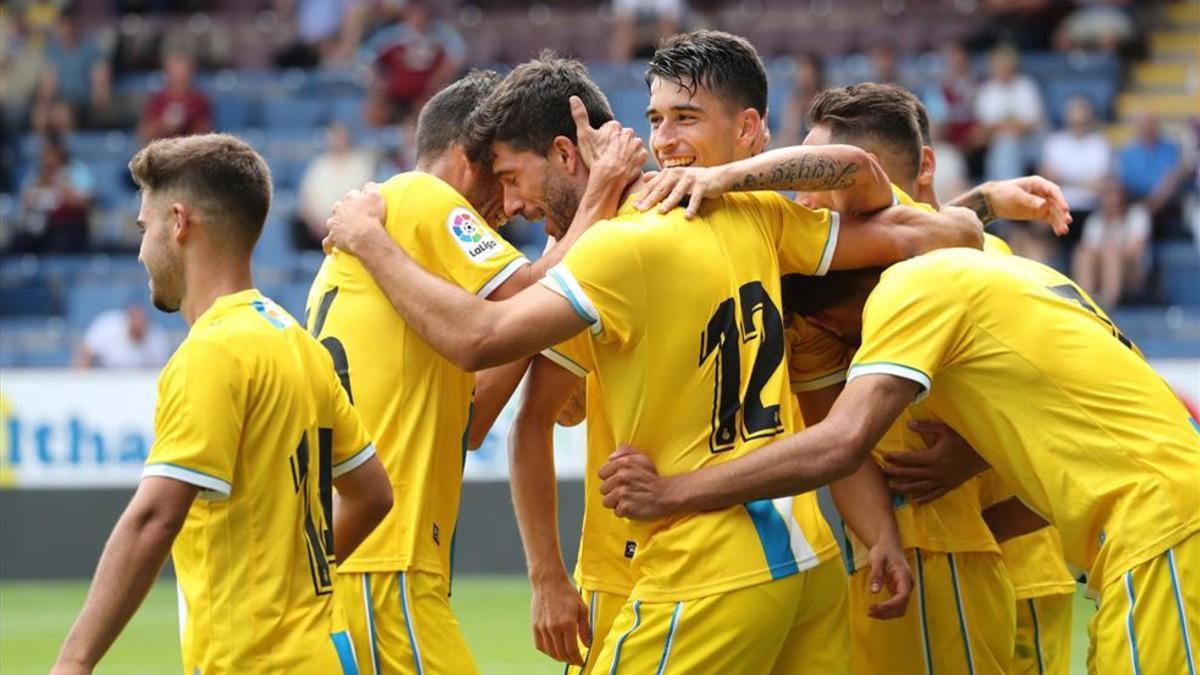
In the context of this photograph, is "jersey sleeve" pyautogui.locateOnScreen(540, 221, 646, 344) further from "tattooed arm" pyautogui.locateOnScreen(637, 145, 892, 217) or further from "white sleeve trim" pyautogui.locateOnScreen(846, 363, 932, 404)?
"white sleeve trim" pyautogui.locateOnScreen(846, 363, 932, 404)

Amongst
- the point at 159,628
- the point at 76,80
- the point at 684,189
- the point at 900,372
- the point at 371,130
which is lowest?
the point at 159,628

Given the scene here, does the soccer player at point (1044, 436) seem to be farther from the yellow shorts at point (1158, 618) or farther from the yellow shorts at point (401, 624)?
the yellow shorts at point (401, 624)

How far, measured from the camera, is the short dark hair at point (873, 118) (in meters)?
5.41

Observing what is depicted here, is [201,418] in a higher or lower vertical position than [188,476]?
higher

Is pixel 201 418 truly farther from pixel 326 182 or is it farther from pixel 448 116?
pixel 326 182

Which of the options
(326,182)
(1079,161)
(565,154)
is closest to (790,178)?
(565,154)

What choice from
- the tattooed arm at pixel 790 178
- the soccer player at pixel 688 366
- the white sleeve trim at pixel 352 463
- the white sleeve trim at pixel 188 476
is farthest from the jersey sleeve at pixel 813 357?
the white sleeve trim at pixel 188 476

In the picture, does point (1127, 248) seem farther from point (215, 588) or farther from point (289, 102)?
point (215, 588)

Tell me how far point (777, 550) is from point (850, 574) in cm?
96

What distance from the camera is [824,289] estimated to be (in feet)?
16.6

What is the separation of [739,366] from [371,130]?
14.3m

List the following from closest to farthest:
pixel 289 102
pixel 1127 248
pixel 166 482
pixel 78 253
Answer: pixel 166 482
pixel 1127 248
pixel 78 253
pixel 289 102

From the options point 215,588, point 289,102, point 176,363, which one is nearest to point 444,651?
point 215,588

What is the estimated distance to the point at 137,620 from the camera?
463 inches
